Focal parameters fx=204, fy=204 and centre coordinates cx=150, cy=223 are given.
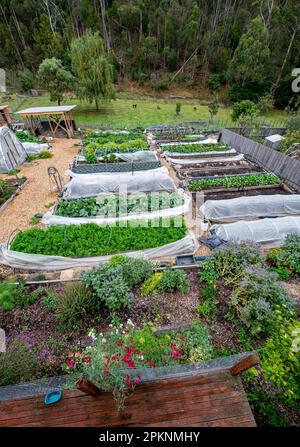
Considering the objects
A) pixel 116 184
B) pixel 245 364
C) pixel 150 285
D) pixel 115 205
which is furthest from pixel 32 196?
pixel 245 364

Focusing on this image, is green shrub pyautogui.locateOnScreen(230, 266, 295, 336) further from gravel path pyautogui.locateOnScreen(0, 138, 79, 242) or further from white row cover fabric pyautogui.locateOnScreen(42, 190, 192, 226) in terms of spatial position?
gravel path pyautogui.locateOnScreen(0, 138, 79, 242)

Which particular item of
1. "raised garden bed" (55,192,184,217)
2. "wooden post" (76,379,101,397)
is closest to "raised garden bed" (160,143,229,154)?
"raised garden bed" (55,192,184,217)

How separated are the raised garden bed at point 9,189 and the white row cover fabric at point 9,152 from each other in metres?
1.69

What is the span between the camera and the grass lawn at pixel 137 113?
2190 centimetres

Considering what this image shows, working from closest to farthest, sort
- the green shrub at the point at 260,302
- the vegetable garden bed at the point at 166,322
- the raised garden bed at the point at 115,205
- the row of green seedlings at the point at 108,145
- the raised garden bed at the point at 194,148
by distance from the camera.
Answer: the vegetable garden bed at the point at 166,322 → the green shrub at the point at 260,302 → the raised garden bed at the point at 115,205 → the row of green seedlings at the point at 108,145 → the raised garden bed at the point at 194,148

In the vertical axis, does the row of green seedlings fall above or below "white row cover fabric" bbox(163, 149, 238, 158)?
above

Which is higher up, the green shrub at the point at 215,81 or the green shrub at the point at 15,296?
the green shrub at the point at 215,81

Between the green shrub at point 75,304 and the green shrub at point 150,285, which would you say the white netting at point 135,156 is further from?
the green shrub at point 75,304

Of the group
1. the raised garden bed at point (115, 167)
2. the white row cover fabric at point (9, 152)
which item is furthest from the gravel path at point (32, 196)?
the raised garden bed at point (115, 167)

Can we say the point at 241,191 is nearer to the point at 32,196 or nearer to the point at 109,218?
the point at 109,218

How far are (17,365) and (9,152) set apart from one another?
Result: 41.2 feet

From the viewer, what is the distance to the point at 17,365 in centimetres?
383

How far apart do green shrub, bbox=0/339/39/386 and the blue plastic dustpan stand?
1.20 metres

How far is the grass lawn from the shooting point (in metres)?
21.9
